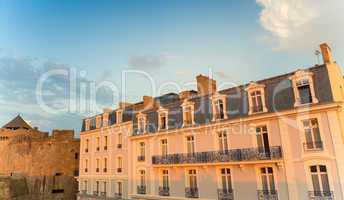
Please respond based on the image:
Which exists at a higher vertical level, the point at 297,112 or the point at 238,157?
the point at 297,112

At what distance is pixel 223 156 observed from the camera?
1327 cm

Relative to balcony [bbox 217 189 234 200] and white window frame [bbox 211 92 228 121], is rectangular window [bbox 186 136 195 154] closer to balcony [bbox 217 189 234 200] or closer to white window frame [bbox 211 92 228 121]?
white window frame [bbox 211 92 228 121]

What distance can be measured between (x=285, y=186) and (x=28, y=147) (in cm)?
3147

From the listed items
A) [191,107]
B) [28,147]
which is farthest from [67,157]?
[191,107]

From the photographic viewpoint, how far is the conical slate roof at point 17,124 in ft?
120

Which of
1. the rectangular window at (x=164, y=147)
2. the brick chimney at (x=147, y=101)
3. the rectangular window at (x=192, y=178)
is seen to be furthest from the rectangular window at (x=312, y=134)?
the brick chimney at (x=147, y=101)

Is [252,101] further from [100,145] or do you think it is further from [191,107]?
[100,145]

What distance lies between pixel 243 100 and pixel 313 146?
4.05m

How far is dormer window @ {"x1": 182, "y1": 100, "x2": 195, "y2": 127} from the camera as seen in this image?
1549 cm

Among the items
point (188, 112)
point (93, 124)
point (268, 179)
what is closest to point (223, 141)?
point (268, 179)

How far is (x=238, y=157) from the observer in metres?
12.7

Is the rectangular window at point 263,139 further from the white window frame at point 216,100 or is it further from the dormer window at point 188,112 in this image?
the dormer window at point 188,112

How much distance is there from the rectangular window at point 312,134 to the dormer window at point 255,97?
2197 millimetres

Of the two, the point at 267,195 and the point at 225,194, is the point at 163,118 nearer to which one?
the point at 225,194
